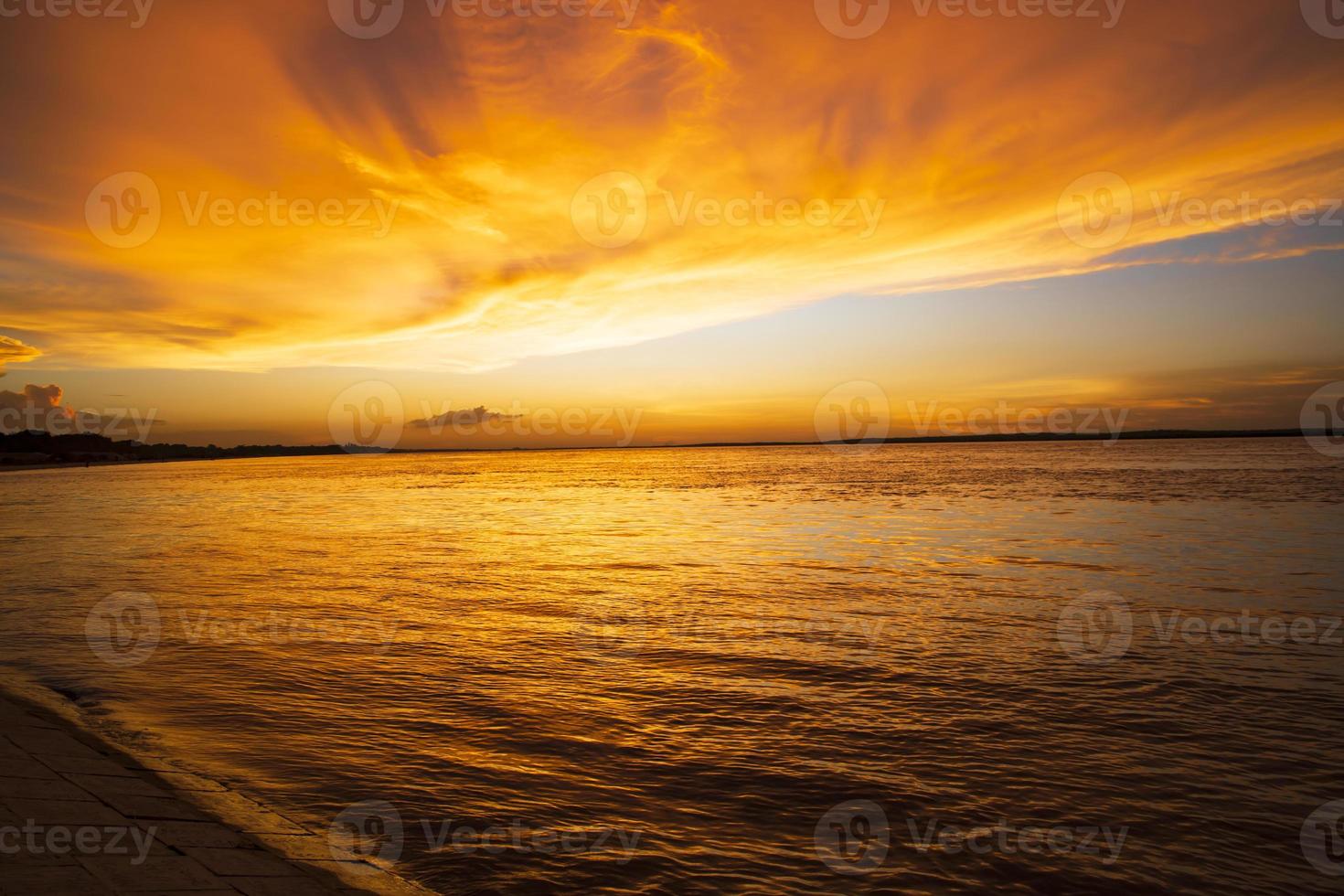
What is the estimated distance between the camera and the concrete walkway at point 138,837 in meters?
5.39

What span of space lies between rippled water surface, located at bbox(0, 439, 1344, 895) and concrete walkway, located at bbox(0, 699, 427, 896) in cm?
75

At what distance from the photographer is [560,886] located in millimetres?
6602

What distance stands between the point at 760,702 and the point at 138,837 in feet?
26.5

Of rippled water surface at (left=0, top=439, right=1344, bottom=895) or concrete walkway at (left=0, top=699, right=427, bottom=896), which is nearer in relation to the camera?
concrete walkway at (left=0, top=699, right=427, bottom=896)

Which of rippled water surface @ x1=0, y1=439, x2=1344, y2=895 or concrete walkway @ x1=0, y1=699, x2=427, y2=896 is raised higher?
concrete walkway @ x1=0, y1=699, x2=427, y2=896

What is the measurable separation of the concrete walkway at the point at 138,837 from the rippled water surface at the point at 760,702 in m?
0.75

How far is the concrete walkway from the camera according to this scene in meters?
5.39

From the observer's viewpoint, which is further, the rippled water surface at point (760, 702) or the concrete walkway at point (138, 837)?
the rippled water surface at point (760, 702)

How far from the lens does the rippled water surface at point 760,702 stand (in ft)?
23.8

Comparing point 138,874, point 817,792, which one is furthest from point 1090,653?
point 138,874

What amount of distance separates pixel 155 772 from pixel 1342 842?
42.3 feet

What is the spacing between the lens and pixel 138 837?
20.2ft

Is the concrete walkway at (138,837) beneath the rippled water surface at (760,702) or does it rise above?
above

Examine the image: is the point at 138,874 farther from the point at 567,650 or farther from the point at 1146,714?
the point at 1146,714
